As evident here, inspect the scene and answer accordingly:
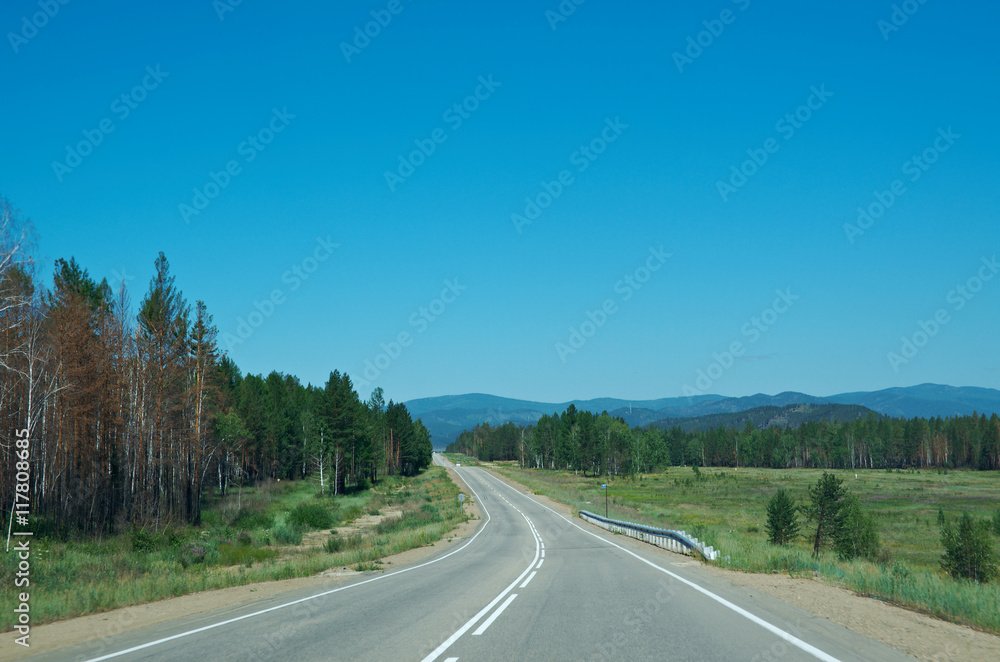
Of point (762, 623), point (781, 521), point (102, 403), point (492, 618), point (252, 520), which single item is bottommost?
point (781, 521)

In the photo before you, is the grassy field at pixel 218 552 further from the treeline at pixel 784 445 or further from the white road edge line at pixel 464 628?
the treeline at pixel 784 445

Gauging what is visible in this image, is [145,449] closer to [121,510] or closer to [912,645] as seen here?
[121,510]

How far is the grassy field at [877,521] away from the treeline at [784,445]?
16537mm

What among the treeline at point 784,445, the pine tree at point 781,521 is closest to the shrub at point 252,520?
the pine tree at point 781,521

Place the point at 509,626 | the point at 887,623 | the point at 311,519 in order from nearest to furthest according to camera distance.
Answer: the point at 509,626 < the point at 887,623 < the point at 311,519

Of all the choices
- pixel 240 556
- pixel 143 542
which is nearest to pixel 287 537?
pixel 143 542

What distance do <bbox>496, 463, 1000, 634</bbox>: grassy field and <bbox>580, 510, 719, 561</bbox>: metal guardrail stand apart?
2.07 feet

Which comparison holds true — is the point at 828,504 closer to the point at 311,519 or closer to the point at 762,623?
the point at 311,519

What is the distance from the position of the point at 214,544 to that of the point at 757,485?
9790 centimetres

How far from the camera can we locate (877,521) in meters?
58.2

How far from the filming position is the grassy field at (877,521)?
→ 1134 centimetres

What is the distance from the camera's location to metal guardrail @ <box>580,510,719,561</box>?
67.9 ft

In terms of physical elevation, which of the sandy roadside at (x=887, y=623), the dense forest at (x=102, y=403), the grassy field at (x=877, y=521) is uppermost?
the dense forest at (x=102, y=403)

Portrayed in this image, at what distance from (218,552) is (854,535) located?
37.6 metres
